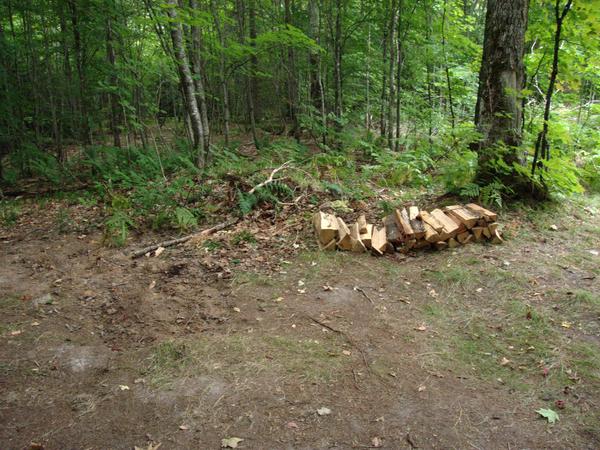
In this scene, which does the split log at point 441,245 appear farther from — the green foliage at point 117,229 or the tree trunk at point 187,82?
the tree trunk at point 187,82

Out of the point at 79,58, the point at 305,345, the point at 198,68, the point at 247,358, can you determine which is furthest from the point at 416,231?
the point at 79,58

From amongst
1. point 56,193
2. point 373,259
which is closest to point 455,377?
point 373,259

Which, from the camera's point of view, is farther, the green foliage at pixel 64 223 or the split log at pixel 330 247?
the green foliage at pixel 64 223

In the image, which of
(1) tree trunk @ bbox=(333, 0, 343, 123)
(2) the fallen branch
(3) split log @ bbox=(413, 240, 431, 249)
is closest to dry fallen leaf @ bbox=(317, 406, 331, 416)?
(3) split log @ bbox=(413, 240, 431, 249)

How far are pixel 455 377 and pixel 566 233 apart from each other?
3425 millimetres

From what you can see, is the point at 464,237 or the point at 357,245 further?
the point at 357,245

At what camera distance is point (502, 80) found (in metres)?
5.49

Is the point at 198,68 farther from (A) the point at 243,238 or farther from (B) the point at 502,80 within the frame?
(B) the point at 502,80

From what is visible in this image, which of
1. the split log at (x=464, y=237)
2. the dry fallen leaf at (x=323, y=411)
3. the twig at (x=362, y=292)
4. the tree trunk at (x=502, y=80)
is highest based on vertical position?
the tree trunk at (x=502, y=80)

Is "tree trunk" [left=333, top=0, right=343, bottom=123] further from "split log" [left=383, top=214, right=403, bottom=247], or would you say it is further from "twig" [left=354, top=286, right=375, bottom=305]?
"twig" [left=354, top=286, right=375, bottom=305]

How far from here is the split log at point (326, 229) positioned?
206 inches

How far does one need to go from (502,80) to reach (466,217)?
2.17 metres

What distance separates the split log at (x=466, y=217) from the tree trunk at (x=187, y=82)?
600 centimetres

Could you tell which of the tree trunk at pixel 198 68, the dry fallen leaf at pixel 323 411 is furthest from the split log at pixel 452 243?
the tree trunk at pixel 198 68
